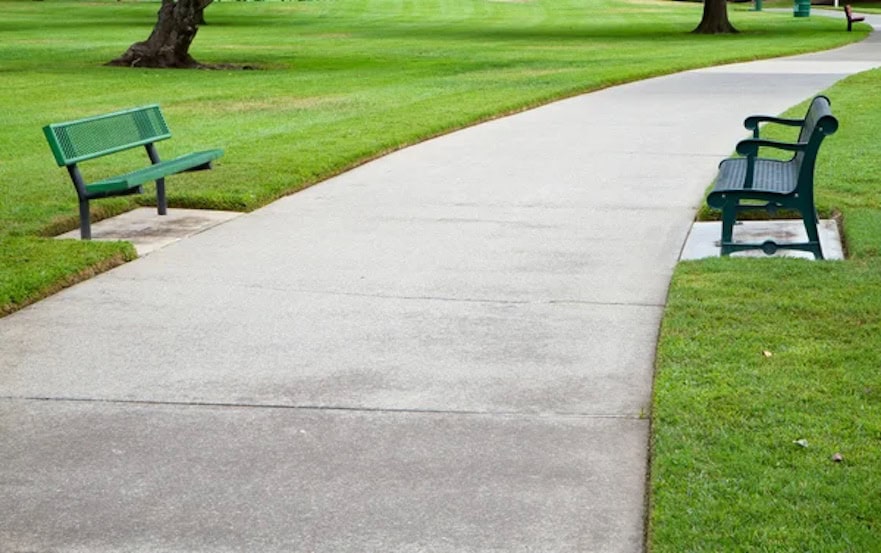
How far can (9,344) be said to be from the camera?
285 inches

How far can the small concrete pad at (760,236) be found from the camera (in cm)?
A: 936

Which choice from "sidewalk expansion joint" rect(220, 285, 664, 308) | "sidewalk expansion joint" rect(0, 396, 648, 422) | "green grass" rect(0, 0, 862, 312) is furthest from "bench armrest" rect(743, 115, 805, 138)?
"sidewalk expansion joint" rect(0, 396, 648, 422)

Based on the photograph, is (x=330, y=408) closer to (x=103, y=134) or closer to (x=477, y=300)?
(x=477, y=300)

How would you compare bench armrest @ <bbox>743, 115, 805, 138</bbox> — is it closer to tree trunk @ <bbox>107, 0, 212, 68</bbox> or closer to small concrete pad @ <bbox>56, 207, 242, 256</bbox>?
small concrete pad @ <bbox>56, 207, 242, 256</bbox>

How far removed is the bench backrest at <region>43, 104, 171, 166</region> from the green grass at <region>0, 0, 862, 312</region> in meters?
0.47

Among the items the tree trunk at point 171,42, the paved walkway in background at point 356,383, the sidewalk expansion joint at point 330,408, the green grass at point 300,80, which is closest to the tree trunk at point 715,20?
the green grass at point 300,80

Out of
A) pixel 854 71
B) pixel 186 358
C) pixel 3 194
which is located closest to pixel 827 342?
pixel 186 358

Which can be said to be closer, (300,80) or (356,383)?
(356,383)

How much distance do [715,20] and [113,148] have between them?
33.5 m

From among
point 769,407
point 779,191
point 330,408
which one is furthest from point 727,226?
point 330,408

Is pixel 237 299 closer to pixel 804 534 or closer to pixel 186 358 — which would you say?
pixel 186 358

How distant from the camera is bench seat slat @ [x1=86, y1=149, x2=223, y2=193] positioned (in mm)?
10141

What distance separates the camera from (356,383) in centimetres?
652

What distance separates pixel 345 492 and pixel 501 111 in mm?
13506
